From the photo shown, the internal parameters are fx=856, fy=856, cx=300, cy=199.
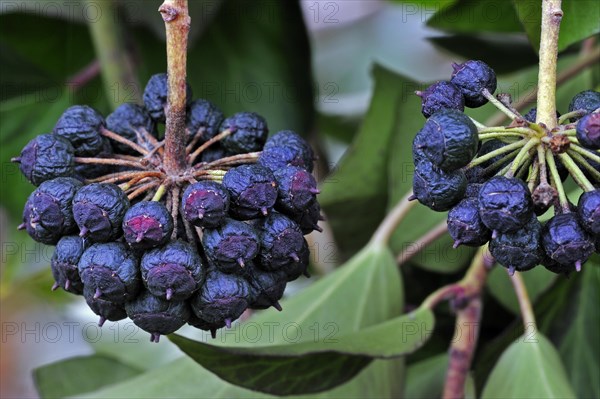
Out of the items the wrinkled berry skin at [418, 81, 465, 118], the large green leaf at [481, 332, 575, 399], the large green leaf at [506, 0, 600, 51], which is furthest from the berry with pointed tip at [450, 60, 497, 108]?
the large green leaf at [481, 332, 575, 399]

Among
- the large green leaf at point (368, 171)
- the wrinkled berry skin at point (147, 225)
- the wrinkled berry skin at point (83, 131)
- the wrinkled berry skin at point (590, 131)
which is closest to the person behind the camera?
the wrinkled berry skin at point (590, 131)

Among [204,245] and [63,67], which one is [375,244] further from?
[63,67]

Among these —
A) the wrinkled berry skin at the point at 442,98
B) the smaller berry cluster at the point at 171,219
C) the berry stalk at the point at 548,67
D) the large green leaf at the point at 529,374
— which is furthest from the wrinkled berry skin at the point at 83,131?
the large green leaf at the point at 529,374

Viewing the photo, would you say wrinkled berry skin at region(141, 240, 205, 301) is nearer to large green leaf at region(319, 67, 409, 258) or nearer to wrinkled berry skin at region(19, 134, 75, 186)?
wrinkled berry skin at region(19, 134, 75, 186)

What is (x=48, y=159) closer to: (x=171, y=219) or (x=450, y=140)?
(x=171, y=219)

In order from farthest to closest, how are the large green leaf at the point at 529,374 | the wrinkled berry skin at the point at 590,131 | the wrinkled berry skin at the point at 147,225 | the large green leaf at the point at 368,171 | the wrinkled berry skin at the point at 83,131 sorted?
the large green leaf at the point at 368,171 < the large green leaf at the point at 529,374 < the wrinkled berry skin at the point at 83,131 < the wrinkled berry skin at the point at 147,225 < the wrinkled berry skin at the point at 590,131

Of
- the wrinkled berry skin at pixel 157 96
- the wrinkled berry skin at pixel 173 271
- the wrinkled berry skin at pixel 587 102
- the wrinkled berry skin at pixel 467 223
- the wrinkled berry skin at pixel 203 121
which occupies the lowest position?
the wrinkled berry skin at pixel 173 271

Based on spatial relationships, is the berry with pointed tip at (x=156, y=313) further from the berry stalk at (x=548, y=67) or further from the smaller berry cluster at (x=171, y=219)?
the berry stalk at (x=548, y=67)
